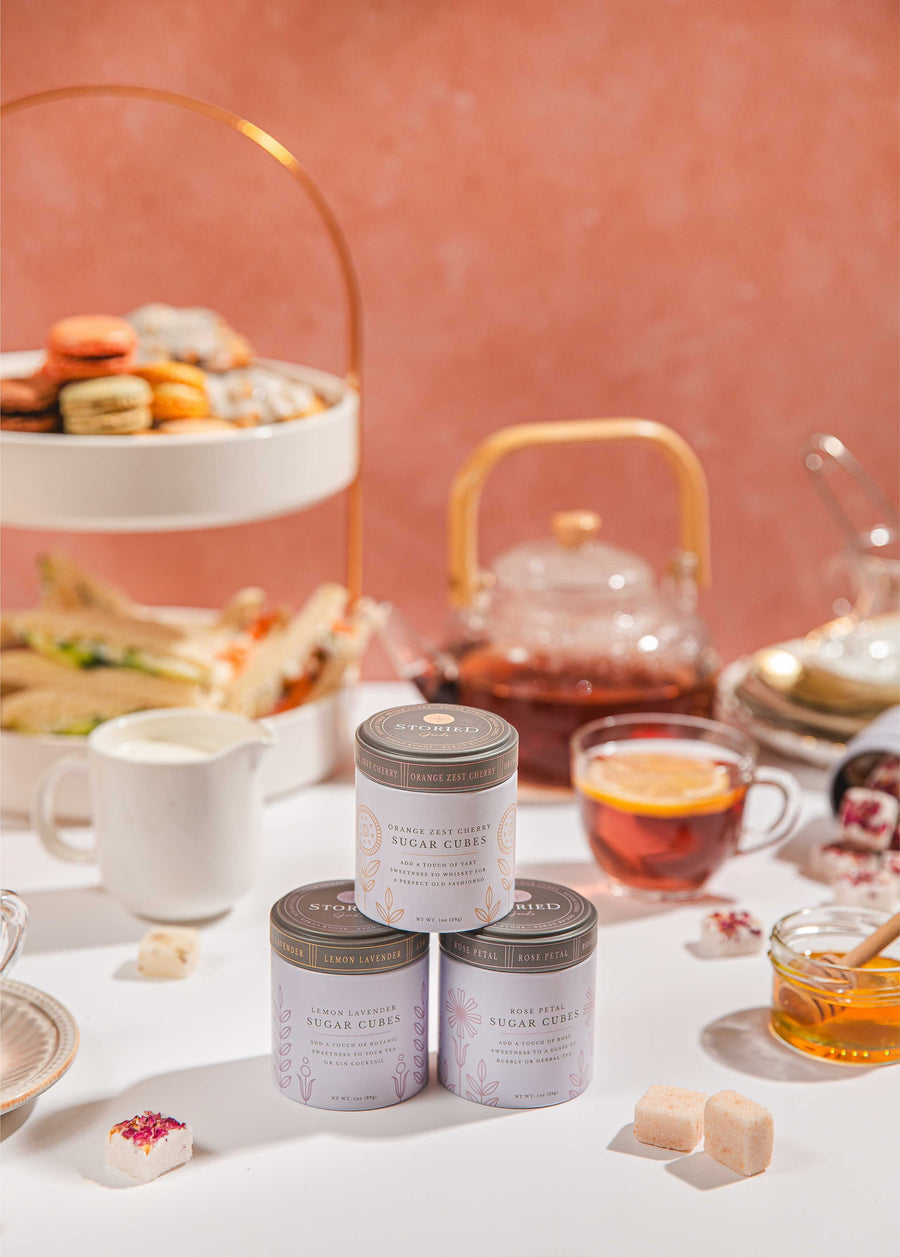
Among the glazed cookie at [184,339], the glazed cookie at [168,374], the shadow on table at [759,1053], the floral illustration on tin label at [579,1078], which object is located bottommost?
the shadow on table at [759,1053]

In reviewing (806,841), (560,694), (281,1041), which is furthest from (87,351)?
(806,841)

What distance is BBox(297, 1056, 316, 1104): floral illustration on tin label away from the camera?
693 millimetres

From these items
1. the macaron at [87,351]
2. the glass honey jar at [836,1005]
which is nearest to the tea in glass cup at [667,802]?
the glass honey jar at [836,1005]

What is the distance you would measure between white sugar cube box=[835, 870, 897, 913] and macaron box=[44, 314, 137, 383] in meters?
0.67

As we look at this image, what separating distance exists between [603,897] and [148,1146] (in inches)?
16.8

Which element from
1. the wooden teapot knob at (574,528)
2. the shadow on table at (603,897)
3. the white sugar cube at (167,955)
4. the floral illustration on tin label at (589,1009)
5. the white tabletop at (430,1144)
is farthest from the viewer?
the wooden teapot knob at (574,528)

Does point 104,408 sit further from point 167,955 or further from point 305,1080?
point 305,1080

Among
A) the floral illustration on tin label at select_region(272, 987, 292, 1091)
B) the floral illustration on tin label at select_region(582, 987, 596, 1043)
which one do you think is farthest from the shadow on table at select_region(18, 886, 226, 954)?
the floral illustration on tin label at select_region(582, 987, 596, 1043)

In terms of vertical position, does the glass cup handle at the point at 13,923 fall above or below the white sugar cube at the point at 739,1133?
above

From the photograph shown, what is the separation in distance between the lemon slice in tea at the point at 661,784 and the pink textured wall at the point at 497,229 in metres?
0.81

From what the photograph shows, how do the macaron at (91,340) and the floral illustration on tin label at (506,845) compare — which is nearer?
the floral illustration on tin label at (506,845)

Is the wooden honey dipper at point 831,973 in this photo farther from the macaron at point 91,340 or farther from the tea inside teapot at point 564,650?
the macaron at point 91,340

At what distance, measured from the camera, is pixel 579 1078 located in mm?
710

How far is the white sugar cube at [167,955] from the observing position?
84 cm
